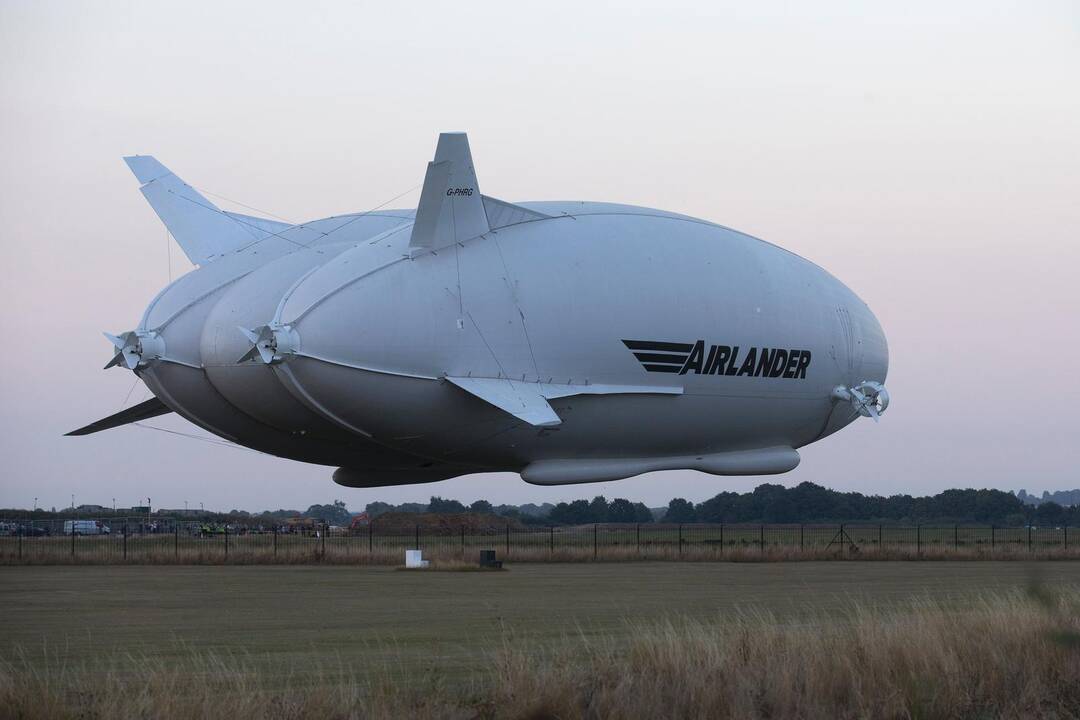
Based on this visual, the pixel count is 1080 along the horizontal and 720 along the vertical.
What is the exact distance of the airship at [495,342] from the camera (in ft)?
115

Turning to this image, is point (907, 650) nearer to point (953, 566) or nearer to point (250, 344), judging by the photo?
point (250, 344)

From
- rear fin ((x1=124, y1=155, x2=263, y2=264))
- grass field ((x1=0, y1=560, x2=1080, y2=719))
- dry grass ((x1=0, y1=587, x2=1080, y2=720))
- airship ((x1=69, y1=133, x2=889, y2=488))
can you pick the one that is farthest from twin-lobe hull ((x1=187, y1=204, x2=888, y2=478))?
dry grass ((x1=0, y1=587, x2=1080, y2=720))

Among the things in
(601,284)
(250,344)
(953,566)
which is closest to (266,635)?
(250,344)

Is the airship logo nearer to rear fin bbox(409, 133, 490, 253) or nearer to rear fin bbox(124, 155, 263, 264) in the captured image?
rear fin bbox(409, 133, 490, 253)

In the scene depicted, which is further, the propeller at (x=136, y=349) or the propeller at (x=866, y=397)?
the propeller at (x=866, y=397)

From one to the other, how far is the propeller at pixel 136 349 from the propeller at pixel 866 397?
20.5m

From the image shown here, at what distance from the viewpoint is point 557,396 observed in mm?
37094

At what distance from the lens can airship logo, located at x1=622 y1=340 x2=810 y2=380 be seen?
1534 inches

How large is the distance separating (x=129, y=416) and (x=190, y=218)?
6.51m

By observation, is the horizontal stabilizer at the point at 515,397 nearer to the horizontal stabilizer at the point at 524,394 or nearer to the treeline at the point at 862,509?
the horizontal stabilizer at the point at 524,394

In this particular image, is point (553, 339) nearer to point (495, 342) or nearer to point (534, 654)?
point (495, 342)

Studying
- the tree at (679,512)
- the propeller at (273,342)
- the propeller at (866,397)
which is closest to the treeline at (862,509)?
the tree at (679,512)

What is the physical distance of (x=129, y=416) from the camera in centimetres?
4631

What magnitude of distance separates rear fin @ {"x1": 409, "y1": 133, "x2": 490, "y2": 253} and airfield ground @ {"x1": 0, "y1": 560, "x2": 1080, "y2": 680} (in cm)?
862
